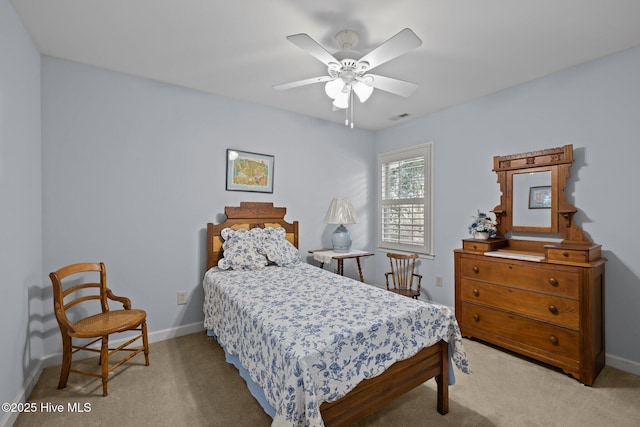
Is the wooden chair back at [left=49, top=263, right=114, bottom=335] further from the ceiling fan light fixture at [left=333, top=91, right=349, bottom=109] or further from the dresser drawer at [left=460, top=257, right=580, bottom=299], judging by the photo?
the dresser drawer at [left=460, top=257, right=580, bottom=299]

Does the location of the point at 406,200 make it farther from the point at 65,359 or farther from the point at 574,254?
the point at 65,359

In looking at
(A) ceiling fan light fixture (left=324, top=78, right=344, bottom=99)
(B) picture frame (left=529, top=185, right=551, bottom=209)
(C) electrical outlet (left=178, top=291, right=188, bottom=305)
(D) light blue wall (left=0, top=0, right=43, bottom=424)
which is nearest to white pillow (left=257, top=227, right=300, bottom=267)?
(C) electrical outlet (left=178, top=291, right=188, bottom=305)

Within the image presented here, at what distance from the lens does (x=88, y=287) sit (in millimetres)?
2461

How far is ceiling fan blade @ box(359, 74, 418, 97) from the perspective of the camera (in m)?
2.19

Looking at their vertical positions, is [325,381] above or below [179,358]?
above

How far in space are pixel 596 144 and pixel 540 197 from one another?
1.92ft

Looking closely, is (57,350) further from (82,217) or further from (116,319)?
(82,217)

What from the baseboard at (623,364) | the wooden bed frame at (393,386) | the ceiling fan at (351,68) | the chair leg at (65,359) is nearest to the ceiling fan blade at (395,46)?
the ceiling fan at (351,68)

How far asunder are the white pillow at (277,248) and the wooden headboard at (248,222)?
172 mm

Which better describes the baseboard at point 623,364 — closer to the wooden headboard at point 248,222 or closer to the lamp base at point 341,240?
the lamp base at point 341,240

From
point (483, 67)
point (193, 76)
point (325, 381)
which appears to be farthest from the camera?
point (193, 76)

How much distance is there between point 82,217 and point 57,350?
3.67 ft

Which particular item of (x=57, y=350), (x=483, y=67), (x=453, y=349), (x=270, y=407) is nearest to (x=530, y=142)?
(x=483, y=67)

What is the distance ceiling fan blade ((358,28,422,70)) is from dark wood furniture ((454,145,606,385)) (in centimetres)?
190
